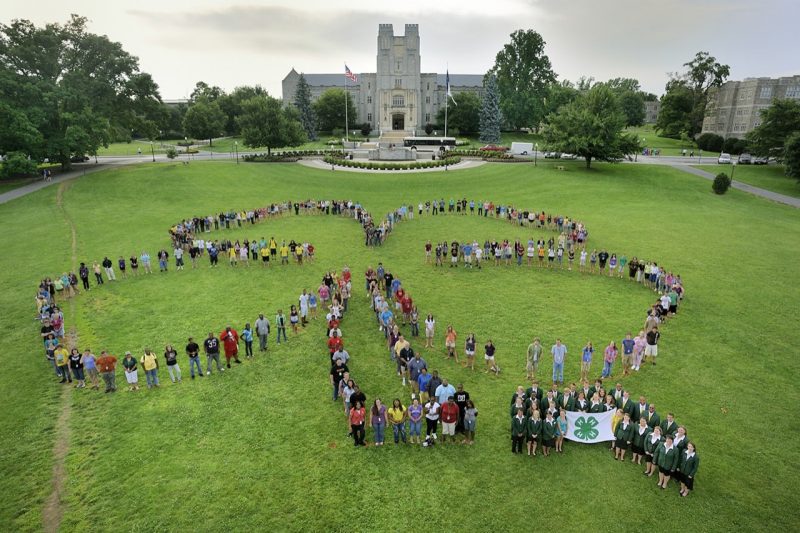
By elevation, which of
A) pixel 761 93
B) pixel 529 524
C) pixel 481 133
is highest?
pixel 761 93

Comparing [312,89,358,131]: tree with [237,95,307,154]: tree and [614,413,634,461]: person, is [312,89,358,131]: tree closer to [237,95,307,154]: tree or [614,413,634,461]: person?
[237,95,307,154]: tree

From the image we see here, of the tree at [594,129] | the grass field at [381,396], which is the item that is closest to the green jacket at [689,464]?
the grass field at [381,396]

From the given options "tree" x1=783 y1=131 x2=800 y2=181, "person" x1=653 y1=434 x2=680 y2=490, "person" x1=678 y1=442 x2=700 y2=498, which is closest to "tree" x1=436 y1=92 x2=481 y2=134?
"tree" x1=783 y1=131 x2=800 y2=181

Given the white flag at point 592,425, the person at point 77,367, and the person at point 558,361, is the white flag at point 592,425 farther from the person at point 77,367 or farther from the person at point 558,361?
the person at point 77,367

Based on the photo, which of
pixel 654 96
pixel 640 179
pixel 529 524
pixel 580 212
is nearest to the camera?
pixel 529 524

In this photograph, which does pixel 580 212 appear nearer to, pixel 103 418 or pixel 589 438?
pixel 589 438

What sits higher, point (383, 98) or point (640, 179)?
point (383, 98)

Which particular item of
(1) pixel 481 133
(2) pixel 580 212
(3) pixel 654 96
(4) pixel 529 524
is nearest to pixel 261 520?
(4) pixel 529 524
